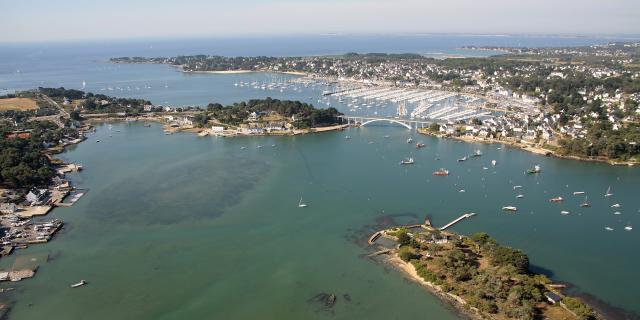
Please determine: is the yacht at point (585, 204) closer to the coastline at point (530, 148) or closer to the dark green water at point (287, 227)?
the dark green water at point (287, 227)

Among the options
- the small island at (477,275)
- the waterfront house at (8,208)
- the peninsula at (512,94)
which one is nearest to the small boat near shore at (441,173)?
the small island at (477,275)

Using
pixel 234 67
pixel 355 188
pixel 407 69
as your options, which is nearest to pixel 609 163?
pixel 355 188

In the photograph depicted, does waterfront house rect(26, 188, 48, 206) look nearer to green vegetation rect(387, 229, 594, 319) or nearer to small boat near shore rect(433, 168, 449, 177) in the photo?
green vegetation rect(387, 229, 594, 319)

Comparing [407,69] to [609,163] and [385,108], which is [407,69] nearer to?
[385,108]

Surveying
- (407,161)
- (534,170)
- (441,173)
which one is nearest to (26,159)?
(407,161)

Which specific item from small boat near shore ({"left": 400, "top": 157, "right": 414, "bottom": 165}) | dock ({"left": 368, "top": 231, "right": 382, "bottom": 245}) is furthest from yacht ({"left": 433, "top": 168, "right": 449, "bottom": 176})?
dock ({"left": 368, "top": 231, "right": 382, "bottom": 245})

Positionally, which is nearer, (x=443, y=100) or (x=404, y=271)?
(x=404, y=271)
